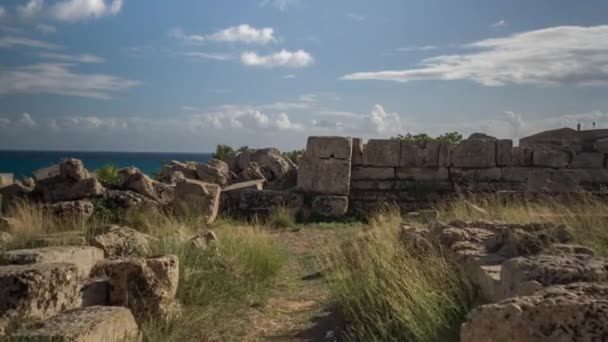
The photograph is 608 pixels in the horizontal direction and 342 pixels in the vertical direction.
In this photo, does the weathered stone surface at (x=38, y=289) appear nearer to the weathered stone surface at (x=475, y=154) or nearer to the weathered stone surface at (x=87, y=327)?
the weathered stone surface at (x=87, y=327)

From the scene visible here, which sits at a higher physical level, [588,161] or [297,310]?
[588,161]

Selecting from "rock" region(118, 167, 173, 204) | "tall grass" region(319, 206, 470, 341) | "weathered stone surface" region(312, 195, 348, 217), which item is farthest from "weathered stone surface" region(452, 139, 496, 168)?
"tall grass" region(319, 206, 470, 341)

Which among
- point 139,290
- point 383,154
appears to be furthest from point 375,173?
point 139,290

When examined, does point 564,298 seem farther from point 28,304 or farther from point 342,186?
point 342,186

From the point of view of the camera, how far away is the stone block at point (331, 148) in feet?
47.8

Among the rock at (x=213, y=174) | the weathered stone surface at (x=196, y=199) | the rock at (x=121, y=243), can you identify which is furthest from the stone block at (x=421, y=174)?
the rock at (x=121, y=243)

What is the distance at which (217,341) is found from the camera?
529 cm

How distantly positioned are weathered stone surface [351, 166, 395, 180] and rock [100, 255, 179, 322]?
390 inches

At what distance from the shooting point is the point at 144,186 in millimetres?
12711

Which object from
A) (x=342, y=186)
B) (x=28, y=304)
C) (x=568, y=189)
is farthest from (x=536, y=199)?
(x=28, y=304)

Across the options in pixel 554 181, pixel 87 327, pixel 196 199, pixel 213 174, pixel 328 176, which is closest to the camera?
pixel 87 327

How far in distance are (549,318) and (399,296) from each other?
243 cm

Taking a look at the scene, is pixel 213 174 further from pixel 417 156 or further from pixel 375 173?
pixel 417 156

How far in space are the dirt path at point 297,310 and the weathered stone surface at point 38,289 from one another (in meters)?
1.73
